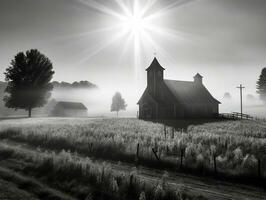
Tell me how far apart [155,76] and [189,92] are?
9.20 m

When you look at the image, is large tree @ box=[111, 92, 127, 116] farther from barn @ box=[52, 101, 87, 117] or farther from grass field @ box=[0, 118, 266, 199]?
grass field @ box=[0, 118, 266, 199]

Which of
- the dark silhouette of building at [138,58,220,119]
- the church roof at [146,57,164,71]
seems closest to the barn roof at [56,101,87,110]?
the dark silhouette of building at [138,58,220,119]

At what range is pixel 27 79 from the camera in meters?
52.2

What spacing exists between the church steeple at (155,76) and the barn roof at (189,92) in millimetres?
2158

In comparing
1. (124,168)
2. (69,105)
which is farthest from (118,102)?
(124,168)

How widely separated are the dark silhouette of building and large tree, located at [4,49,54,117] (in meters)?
22.6

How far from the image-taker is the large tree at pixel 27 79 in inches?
2037

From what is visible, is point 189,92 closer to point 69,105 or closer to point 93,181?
point 93,181

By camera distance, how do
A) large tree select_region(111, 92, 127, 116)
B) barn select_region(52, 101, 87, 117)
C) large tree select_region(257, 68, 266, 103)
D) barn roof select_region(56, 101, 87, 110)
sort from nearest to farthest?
barn select_region(52, 101, 87, 117)
barn roof select_region(56, 101, 87, 110)
large tree select_region(257, 68, 266, 103)
large tree select_region(111, 92, 127, 116)

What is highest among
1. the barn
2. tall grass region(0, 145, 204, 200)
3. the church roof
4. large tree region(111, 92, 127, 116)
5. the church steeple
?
the church roof

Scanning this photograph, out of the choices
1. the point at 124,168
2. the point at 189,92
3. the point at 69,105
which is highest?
the point at 189,92

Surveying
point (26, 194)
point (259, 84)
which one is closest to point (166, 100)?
point (26, 194)

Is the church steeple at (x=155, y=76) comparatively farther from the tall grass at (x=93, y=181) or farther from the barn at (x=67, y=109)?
the barn at (x=67, y=109)

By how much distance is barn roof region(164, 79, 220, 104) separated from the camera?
5090cm
